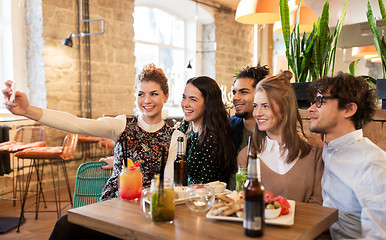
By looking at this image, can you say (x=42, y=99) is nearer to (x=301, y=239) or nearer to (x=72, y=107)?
(x=72, y=107)

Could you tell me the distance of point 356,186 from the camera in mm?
1508

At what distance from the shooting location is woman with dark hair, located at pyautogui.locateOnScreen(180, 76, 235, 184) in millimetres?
2115

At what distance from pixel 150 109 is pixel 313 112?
894 mm

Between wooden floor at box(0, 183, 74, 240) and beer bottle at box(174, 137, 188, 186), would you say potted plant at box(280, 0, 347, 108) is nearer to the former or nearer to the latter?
beer bottle at box(174, 137, 188, 186)

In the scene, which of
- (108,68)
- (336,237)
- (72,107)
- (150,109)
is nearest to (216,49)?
(108,68)

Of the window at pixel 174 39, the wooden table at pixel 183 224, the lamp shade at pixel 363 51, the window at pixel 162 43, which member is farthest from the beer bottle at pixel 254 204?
the window at pixel 162 43

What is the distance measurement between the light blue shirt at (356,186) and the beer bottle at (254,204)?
566 millimetres

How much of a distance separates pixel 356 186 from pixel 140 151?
112 cm

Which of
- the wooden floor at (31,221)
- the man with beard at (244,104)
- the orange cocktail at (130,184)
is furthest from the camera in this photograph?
the wooden floor at (31,221)

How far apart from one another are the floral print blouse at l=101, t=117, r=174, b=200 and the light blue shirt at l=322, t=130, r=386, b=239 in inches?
35.2

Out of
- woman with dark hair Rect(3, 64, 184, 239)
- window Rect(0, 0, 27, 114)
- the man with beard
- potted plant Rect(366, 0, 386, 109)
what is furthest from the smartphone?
window Rect(0, 0, 27, 114)

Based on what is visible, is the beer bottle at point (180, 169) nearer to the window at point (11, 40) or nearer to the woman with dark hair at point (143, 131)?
the woman with dark hair at point (143, 131)

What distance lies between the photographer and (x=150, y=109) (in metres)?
2.10

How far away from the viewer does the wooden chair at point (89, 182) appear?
2.29m
